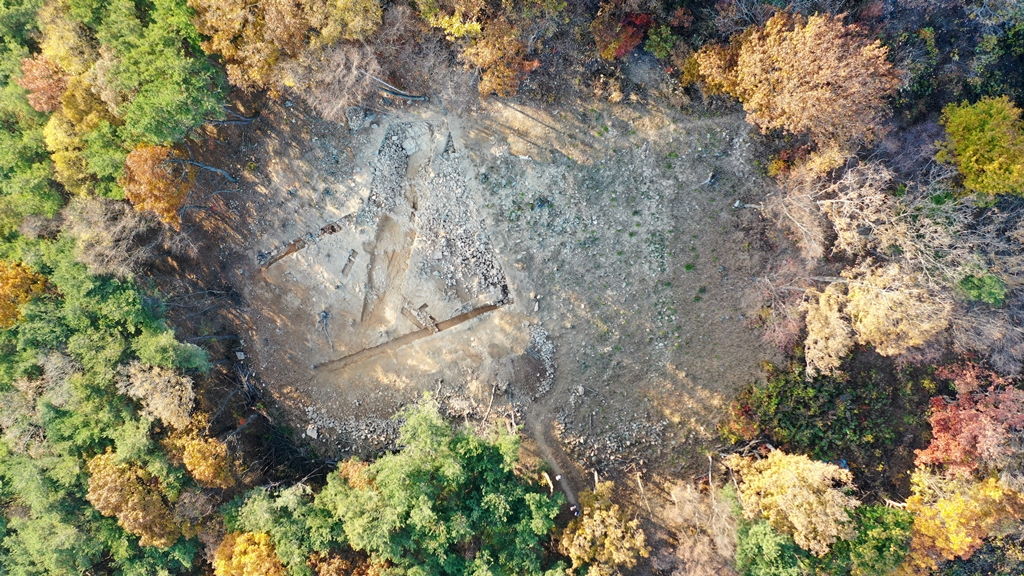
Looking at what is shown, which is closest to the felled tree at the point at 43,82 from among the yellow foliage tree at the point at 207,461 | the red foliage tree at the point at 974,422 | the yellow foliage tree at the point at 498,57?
the yellow foliage tree at the point at 207,461

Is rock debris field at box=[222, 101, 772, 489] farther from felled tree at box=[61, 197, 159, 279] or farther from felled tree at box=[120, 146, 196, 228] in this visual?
felled tree at box=[61, 197, 159, 279]

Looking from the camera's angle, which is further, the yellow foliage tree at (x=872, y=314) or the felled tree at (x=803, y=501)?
the felled tree at (x=803, y=501)

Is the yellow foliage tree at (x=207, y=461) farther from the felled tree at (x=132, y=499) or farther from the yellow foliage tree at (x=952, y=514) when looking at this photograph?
the yellow foliage tree at (x=952, y=514)

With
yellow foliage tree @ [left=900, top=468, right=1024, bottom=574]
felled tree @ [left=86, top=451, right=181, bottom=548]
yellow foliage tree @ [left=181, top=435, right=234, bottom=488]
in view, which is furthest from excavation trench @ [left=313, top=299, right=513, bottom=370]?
yellow foliage tree @ [left=900, top=468, right=1024, bottom=574]

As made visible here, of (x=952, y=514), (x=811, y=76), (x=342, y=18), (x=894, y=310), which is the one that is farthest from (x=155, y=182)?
(x=952, y=514)

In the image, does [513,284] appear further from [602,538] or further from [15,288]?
[15,288]

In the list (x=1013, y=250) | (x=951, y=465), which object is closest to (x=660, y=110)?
(x=1013, y=250)

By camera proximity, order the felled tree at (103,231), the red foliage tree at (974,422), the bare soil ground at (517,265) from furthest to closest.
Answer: the bare soil ground at (517,265) < the felled tree at (103,231) < the red foliage tree at (974,422)
